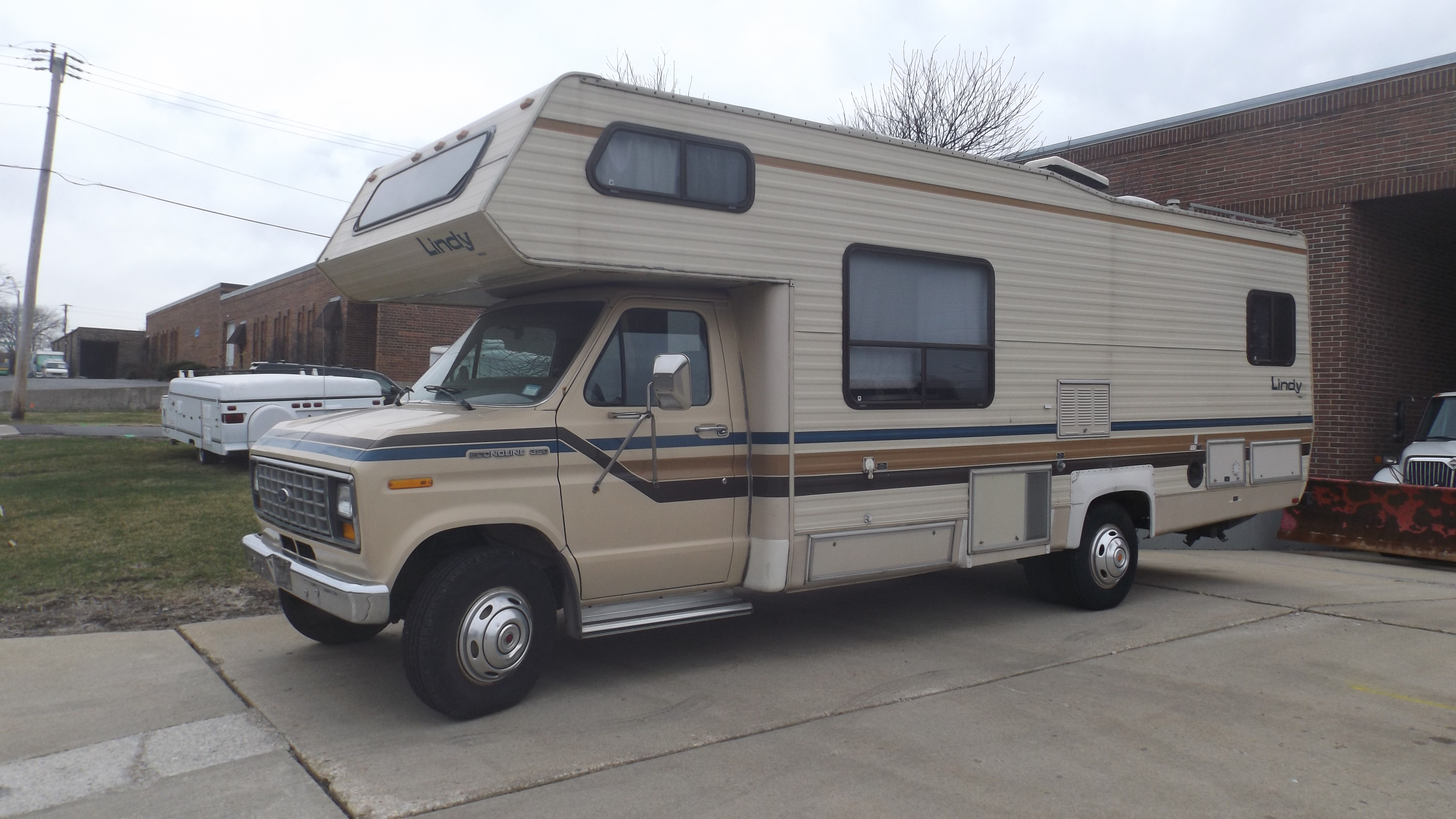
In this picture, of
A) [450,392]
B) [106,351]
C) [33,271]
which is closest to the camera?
[450,392]

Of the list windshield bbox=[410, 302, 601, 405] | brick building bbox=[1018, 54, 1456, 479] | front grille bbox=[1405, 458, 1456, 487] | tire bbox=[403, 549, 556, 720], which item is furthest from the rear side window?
front grille bbox=[1405, 458, 1456, 487]

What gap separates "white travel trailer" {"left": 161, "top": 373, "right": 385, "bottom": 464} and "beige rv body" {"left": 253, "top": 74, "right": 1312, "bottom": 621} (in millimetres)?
7982

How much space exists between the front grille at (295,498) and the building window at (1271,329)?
7.34 meters

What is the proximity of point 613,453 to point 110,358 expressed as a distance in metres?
76.4

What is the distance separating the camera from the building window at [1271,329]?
8.59m

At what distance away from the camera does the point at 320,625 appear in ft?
20.7

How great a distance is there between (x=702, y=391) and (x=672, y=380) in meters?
0.71

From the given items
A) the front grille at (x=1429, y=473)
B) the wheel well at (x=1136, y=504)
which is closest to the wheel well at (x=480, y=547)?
the wheel well at (x=1136, y=504)

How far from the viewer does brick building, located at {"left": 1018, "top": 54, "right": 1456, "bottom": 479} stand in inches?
483

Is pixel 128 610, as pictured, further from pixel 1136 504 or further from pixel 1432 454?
pixel 1432 454

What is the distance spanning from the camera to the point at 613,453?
17.8ft

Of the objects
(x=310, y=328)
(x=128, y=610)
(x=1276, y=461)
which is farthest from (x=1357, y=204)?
(x=310, y=328)

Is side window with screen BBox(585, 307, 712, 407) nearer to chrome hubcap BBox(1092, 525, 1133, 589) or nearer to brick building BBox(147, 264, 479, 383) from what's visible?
chrome hubcap BBox(1092, 525, 1133, 589)

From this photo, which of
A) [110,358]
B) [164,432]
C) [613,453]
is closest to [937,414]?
[613,453]
